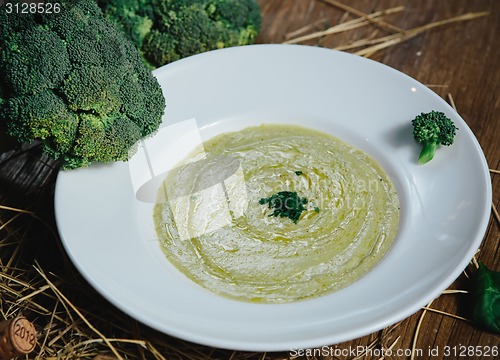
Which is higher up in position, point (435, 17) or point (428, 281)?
point (435, 17)

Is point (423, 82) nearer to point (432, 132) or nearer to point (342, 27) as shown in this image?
point (342, 27)

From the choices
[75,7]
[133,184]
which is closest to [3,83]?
[75,7]

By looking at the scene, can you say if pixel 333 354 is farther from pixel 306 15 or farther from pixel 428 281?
pixel 306 15

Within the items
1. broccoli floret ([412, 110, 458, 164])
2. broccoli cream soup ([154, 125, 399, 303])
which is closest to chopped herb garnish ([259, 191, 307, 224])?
broccoli cream soup ([154, 125, 399, 303])

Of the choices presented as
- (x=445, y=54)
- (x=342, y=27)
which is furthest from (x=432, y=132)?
(x=342, y=27)

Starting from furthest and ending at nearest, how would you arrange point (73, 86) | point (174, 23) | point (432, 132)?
point (174, 23), point (432, 132), point (73, 86)

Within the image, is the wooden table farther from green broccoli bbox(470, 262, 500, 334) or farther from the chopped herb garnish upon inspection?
the chopped herb garnish
